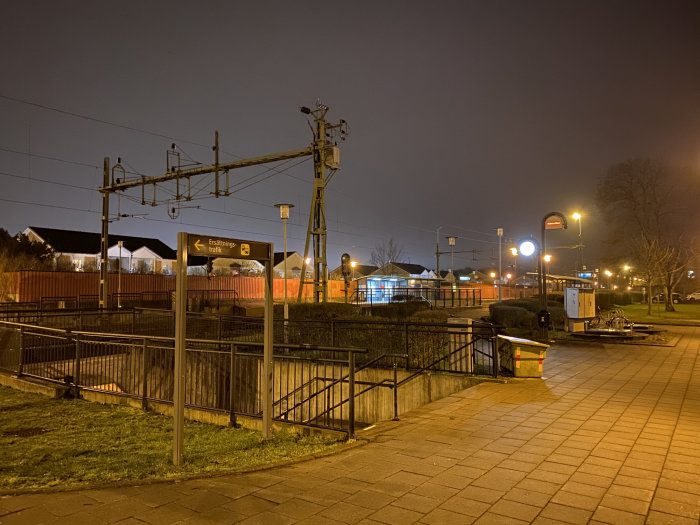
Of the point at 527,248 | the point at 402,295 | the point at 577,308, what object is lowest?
the point at 577,308

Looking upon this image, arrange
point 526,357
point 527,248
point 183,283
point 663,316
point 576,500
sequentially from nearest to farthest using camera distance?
point 576,500
point 183,283
point 526,357
point 527,248
point 663,316

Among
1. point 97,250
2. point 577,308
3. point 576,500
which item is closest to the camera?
point 576,500

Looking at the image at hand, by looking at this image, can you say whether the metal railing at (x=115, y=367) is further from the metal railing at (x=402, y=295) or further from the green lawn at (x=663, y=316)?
the green lawn at (x=663, y=316)

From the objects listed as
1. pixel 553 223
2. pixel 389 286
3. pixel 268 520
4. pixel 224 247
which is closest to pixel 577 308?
pixel 553 223

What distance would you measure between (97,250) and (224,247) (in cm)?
6546

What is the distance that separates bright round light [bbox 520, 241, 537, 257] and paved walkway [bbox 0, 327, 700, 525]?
8.84 m

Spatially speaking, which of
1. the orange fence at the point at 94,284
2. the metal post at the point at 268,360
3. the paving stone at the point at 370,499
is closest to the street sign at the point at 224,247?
the metal post at the point at 268,360

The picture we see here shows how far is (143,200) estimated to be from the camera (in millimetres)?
25172

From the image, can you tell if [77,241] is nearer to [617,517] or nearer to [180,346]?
[180,346]

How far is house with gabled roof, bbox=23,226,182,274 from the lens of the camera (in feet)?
192

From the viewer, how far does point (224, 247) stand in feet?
18.4

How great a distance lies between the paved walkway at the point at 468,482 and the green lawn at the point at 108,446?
569 mm

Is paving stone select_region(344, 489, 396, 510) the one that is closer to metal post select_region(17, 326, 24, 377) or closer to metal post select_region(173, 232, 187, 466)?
metal post select_region(173, 232, 187, 466)

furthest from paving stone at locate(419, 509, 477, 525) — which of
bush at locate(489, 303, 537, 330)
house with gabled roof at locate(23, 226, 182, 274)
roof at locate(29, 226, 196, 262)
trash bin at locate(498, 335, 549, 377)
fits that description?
roof at locate(29, 226, 196, 262)
